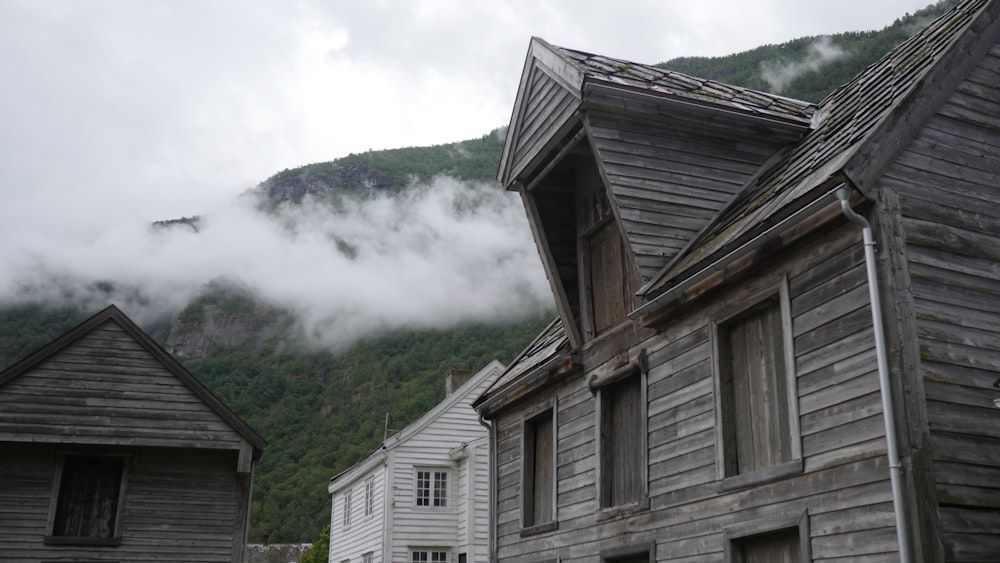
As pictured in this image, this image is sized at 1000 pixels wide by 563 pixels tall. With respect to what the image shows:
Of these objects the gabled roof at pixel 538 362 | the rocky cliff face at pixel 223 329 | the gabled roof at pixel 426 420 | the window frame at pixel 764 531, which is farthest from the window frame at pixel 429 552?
the rocky cliff face at pixel 223 329

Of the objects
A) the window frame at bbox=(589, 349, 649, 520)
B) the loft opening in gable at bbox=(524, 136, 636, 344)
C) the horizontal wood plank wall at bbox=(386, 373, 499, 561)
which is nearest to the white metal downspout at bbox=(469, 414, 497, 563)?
the window frame at bbox=(589, 349, 649, 520)

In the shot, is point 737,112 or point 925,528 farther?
point 737,112

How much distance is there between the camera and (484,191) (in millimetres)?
163625

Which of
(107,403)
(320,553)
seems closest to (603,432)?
(107,403)

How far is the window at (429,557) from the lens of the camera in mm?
35750

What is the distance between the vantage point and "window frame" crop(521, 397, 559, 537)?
49.4ft

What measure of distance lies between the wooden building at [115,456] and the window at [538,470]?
7.81 m

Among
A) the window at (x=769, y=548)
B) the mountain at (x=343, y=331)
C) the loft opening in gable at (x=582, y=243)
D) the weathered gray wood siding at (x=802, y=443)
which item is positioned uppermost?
the mountain at (x=343, y=331)

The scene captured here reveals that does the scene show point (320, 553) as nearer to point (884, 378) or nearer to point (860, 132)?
point (860, 132)

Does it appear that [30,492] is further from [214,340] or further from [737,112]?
[214,340]

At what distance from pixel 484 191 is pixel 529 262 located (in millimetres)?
28278

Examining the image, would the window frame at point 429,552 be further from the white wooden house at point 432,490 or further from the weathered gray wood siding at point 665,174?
the weathered gray wood siding at point 665,174

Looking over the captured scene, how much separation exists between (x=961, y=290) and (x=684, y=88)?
225 inches

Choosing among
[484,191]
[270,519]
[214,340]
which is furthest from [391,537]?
[484,191]
